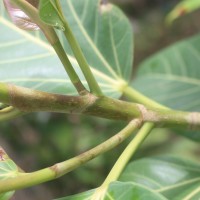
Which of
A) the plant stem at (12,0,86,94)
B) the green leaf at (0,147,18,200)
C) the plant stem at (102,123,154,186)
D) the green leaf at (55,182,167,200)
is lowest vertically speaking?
the plant stem at (102,123,154,186)

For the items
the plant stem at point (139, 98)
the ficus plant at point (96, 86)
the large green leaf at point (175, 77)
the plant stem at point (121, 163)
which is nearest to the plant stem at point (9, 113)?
the ficus plant at point (96, 86)

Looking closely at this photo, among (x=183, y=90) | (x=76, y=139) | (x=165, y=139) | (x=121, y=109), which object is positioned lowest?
(x=165, y=139)

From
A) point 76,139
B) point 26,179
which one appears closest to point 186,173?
point 26,179

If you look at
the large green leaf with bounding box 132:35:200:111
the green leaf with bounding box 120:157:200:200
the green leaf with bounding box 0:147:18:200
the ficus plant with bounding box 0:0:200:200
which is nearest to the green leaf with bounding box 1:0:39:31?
the ficus plant with bounding box 0:0:200:200

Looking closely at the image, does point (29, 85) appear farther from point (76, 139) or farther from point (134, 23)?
point (134, 23)

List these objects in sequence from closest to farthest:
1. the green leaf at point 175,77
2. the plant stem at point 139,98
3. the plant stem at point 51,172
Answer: the plant stem at point 51,172 < the plant stem at point 139,98 < the green leaf at point 175,77

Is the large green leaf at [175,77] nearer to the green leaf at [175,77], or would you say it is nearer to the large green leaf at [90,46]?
the green leaf at [175,77]

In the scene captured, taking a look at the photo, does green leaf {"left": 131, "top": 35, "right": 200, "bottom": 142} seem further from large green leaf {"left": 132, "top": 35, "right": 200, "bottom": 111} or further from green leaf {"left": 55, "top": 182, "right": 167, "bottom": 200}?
green leaf {"left": 55, "top": 182, "right": 167, "bottom": 200}

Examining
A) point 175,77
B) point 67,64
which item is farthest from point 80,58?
point 175,77
